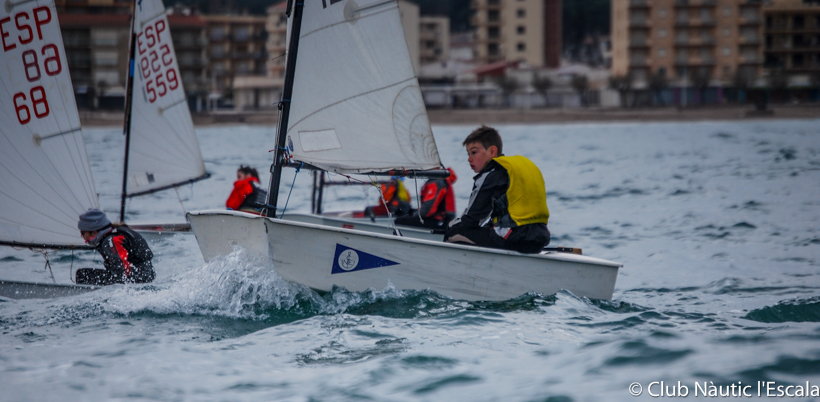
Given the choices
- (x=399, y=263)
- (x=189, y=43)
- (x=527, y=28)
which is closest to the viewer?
(x=399, y=263)

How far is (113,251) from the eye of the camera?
555cm

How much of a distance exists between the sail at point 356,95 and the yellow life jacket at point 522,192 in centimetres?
112

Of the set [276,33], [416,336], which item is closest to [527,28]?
[276,33]

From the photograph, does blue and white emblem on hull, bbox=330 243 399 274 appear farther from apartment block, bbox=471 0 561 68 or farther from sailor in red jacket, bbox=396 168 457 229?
apartment block, bbox=471 0 561 68

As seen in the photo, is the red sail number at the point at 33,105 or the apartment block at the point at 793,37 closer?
the red sail number at the point at 33,105

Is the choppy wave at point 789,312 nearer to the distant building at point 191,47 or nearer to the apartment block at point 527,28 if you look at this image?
the distant building at point 191,47

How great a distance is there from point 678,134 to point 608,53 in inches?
1380

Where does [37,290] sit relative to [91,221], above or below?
below

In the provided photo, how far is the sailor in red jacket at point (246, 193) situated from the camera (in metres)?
8.52

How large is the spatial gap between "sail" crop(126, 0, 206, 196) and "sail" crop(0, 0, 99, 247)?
11.8ft

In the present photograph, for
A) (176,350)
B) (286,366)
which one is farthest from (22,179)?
(286,366)

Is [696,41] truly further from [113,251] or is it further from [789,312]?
[113,251]

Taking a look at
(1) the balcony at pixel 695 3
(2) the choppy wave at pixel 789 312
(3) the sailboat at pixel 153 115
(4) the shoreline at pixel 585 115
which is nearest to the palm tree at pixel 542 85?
(4) the shoreline at pixel 585 115

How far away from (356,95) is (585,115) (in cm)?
4995
